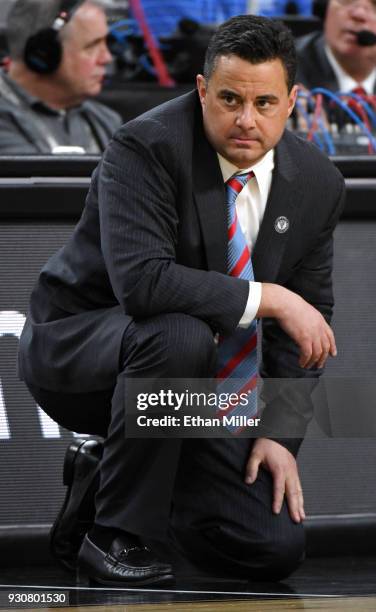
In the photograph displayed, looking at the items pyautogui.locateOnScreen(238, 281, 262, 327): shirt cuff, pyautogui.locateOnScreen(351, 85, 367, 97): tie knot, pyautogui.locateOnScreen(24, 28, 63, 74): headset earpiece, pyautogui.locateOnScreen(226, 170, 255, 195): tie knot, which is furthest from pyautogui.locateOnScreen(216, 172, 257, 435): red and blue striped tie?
pyautogui.locateOnScreen(24, 28, 63, 74): headset earpiece

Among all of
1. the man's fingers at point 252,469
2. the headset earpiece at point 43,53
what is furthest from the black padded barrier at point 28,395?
the headset earpiece at point 43,53

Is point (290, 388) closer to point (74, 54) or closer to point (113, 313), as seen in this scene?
point (113, 313)

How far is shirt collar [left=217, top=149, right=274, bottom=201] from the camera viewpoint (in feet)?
7.87

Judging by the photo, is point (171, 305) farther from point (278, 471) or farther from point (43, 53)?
point (43, 53)

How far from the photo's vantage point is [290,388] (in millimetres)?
2492

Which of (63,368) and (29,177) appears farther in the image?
(29,177)

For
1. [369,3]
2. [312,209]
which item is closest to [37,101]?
[369,3]

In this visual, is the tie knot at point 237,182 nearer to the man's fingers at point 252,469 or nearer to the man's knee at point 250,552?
the man's fingers at point 252,469

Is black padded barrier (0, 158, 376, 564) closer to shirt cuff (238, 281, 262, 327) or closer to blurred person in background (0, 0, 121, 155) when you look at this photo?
shirt cuff (238, 281, 262, 327)

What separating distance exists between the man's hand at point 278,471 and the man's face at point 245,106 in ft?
1.77

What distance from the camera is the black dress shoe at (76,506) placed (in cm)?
255

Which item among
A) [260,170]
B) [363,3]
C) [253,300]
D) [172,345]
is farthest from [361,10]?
[172,345]

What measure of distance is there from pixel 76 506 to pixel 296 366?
0.51 meters

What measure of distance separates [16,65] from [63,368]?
7.65 feet
